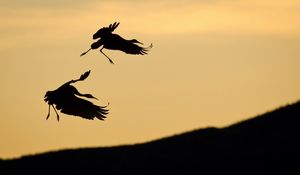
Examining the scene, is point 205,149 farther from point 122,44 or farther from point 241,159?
point 122,44

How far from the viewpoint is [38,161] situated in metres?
48.3

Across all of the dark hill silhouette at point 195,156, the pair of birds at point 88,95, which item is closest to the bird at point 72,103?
the pair of birds at point 88,95

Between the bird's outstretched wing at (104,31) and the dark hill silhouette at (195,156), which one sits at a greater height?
the bird's outstretched wing at (104,31)

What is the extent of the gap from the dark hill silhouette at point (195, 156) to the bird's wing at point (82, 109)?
32.0m

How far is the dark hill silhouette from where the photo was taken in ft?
151

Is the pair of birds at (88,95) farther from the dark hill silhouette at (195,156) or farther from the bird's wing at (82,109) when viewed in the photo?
the dark hill silhouette at (195,156)

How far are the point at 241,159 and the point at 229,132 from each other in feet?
15.8

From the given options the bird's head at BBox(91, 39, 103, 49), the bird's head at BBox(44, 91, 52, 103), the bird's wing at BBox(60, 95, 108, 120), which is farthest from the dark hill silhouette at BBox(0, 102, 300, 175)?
the bird's head at BBox(91, 39, 103, 49)

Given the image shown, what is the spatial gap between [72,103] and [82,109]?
1.00 ft

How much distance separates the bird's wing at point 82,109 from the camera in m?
12.4

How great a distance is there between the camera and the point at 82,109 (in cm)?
1289

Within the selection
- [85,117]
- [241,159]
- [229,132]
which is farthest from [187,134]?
[85,117]

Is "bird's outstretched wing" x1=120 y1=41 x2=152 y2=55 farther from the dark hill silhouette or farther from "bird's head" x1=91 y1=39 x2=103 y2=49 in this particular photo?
the dark hill silhouette

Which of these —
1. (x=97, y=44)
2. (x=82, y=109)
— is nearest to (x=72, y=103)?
(x=82, y=109)
